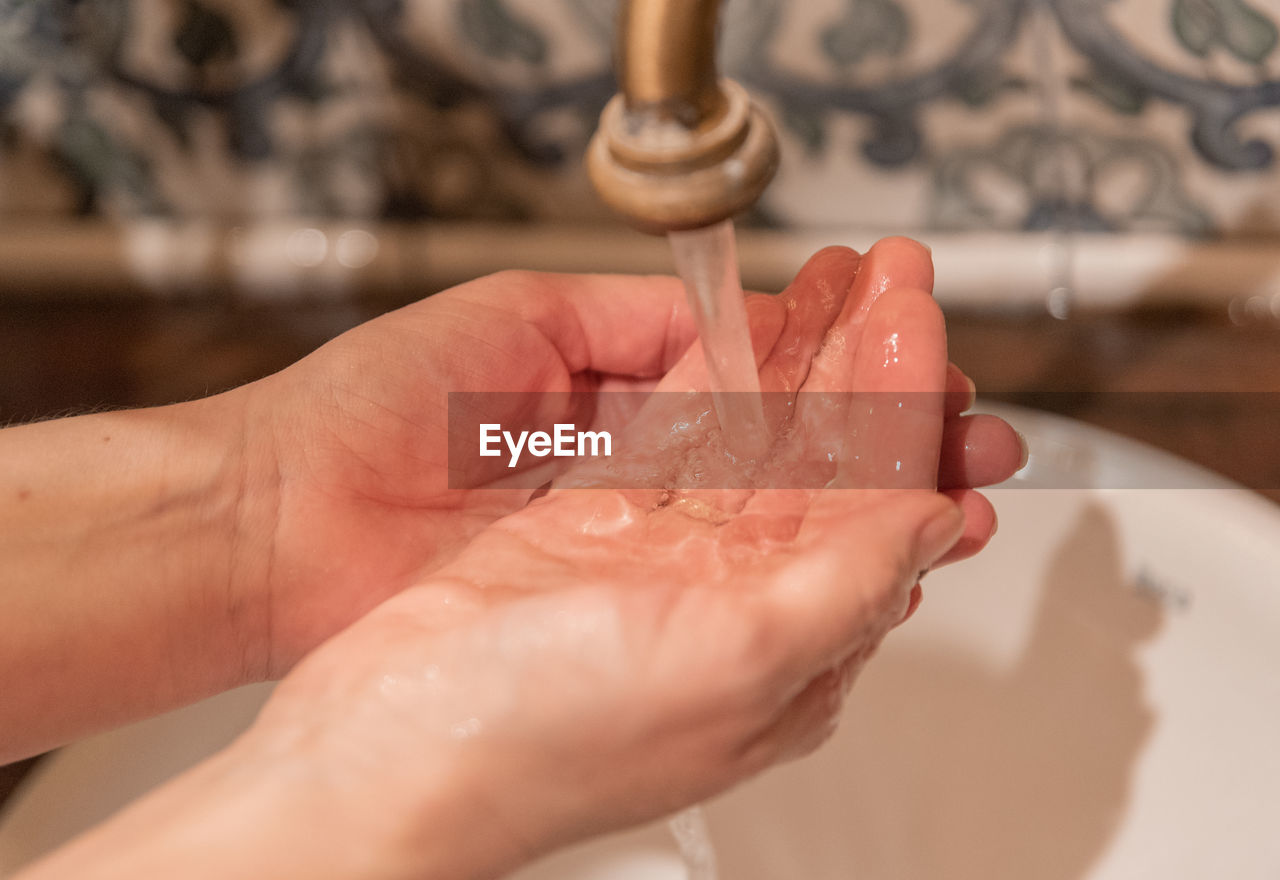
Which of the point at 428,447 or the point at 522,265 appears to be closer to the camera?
the point at 428,447

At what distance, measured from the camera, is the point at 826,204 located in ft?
3.14

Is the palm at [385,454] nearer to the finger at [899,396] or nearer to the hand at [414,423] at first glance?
the hand at [414,423]

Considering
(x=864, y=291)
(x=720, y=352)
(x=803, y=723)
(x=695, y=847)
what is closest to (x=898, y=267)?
(x=864, y=291)

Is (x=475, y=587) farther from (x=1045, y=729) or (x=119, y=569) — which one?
(x=1045, y=729)

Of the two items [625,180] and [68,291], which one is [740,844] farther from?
[68,291]

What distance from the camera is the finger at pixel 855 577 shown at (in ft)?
1.25

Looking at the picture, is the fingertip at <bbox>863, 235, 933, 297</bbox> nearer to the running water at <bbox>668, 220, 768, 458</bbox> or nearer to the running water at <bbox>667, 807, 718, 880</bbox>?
the running water at <bbox>668, 220, 768, 458</bbox>

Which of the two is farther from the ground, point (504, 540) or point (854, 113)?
point (854, 113)

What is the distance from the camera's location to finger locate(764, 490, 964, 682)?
381 mm

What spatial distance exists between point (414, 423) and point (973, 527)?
1.10 ft

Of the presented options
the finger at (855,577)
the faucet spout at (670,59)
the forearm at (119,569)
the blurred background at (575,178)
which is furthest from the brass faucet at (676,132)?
the blurred background at (575,178)

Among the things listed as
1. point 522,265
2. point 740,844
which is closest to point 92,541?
point 740,844

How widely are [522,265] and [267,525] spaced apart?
0.51m

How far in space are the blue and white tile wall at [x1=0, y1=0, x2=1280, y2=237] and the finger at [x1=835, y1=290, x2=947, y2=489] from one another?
0.43 meters
